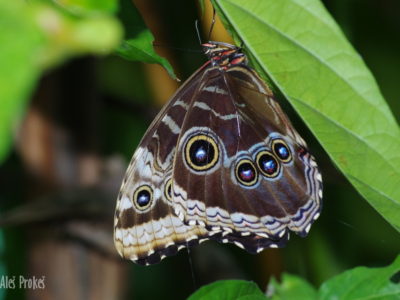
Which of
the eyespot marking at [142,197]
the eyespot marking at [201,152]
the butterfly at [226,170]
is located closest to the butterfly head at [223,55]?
the butterfly at [226,170]

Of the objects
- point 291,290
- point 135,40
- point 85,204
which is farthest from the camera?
point 85,204

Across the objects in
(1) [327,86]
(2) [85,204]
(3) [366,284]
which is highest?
(2) [85,204]

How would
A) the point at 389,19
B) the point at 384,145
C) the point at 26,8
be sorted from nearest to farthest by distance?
1. the point at 26,8
2. the point at 384,145
3. the point at 389,19

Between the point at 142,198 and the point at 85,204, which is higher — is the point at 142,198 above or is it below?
below

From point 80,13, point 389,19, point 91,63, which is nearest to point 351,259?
point 91,63

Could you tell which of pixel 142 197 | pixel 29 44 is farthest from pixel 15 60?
pixel 142 197

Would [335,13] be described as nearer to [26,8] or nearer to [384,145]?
[384,145]

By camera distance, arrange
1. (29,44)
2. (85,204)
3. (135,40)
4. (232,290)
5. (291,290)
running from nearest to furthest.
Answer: (29,44) < (135,40) < (232,290) < (291,290) < (85,204)

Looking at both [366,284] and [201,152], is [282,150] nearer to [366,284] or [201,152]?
[201,152]
